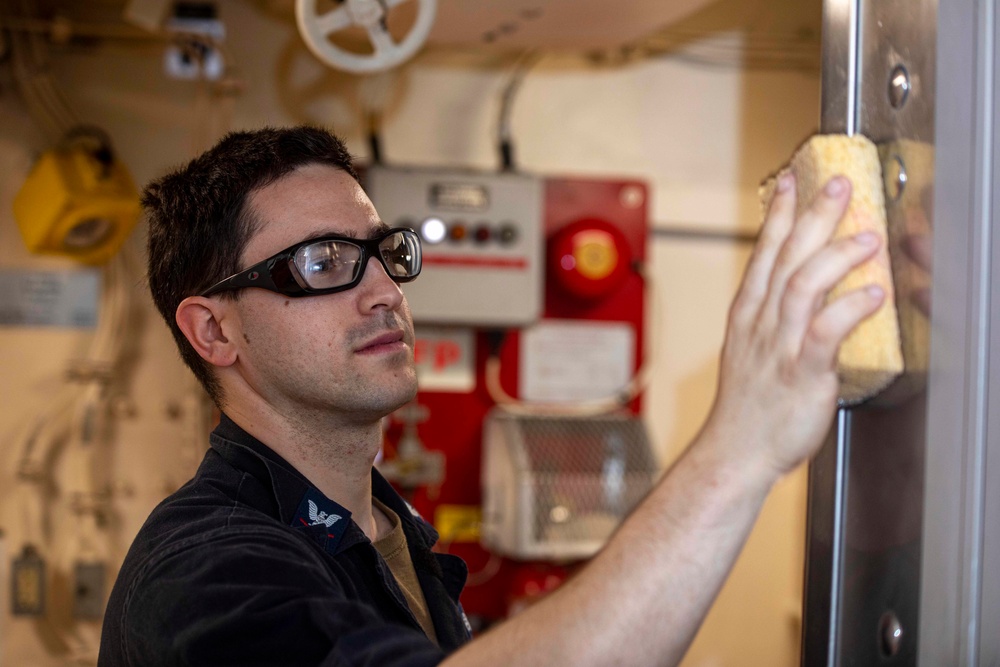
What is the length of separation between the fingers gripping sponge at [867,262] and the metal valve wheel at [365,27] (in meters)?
1.24

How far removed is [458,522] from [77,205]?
3.99 ft

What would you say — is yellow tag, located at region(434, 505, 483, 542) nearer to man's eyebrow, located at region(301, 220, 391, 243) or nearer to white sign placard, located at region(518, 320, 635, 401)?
white sign placard, located at region(518, 320, 635, 401)

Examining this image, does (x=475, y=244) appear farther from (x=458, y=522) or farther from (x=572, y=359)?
(x=458, y=522)

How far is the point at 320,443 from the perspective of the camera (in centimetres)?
122

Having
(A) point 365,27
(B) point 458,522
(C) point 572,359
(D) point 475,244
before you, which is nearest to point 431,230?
(D) point 475,244

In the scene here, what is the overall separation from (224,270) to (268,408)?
0.19 meters

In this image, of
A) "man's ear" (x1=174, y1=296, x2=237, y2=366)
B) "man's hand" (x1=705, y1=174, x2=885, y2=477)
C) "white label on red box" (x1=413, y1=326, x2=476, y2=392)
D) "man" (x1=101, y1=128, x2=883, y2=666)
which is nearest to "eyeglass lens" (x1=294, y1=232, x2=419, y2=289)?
"man" (x1=101, y1=128, x2=883, y2=666)

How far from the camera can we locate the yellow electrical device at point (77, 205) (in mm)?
2154

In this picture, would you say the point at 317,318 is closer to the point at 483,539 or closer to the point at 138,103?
the point at 483,539

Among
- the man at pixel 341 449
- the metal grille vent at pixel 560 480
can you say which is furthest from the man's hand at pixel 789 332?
the metal grille vent at pixel 560 480

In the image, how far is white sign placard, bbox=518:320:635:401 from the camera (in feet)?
8.39

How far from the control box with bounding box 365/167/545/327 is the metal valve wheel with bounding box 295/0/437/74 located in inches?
22.5

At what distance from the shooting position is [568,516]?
2260mm

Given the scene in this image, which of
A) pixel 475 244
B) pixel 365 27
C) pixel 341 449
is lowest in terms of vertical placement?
pixel 341 449
